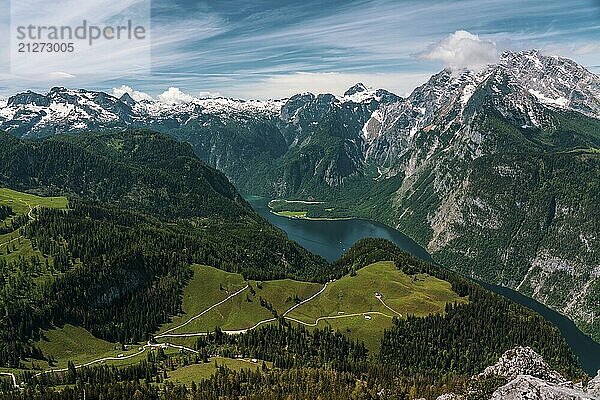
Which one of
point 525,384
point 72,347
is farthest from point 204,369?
point 525,384

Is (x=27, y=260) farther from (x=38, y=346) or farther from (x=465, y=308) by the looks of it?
(x=465, y=308)

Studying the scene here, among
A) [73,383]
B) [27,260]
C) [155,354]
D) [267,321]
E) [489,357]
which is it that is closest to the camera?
[73,383]

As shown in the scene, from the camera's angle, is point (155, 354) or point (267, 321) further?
point (267, 321)

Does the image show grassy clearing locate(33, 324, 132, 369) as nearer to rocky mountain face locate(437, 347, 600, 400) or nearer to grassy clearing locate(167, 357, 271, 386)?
grassy clearing locate(167, 357, 271, 386)

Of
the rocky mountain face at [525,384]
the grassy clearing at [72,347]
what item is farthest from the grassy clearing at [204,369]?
the rocky mountain face at [525,384]

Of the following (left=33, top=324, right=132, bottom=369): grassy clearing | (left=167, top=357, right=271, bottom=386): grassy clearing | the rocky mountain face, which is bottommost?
(left=33, top=324, right=132, bottom=369): grassy clearing

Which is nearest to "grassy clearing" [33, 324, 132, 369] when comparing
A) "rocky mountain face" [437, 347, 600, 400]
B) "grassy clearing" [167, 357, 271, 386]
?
"grassy clearing" [167, 357, 271, 386]

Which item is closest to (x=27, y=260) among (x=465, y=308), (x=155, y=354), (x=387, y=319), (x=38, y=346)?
(x=38, y=346)
